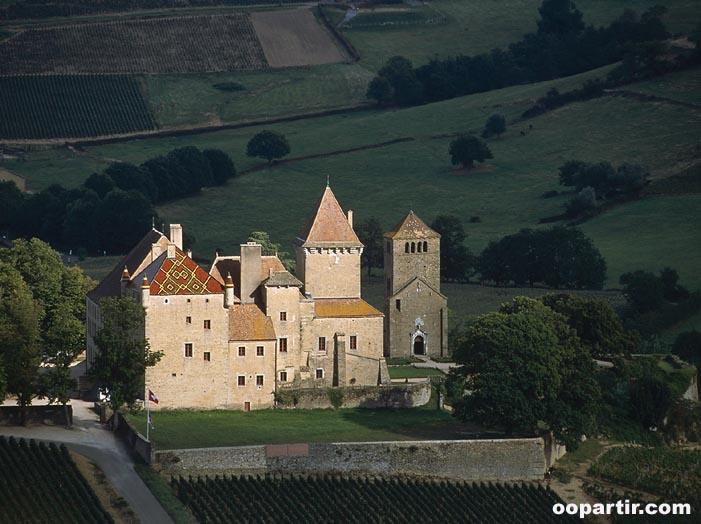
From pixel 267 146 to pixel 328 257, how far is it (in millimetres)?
71864

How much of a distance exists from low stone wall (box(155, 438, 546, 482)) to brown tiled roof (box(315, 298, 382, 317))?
13916mm

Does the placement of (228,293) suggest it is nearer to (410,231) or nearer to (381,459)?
(381,459)

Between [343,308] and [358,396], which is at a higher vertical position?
[343,308]

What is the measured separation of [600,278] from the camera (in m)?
138

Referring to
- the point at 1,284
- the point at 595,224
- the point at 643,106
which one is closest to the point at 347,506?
the point at 1,284

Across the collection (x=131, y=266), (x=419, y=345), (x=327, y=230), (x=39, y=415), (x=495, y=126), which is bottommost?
(x=39, y=415)

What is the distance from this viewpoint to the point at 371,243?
139125 millimetres

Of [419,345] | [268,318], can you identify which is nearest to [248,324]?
[268,318]

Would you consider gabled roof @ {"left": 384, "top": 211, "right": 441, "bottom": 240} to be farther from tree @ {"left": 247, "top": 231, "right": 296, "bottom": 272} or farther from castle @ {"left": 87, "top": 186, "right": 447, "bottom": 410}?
tree @ {"left": 247, "top": 231, "right": 296, "bottom": 272}

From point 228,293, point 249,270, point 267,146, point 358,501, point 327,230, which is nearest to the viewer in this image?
point 358,501

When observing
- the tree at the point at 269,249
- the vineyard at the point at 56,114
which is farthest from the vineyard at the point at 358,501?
the vineyard at the point at 56,114

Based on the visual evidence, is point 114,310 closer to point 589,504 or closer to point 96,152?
point 589,504

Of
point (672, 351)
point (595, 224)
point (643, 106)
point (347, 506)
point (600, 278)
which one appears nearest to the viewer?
point (347, 506)

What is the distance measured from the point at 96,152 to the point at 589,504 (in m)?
102
